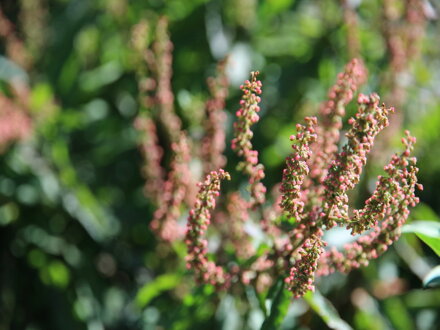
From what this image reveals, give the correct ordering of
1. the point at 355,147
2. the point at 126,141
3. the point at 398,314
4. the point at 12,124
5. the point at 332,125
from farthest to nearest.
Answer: the point at 126,141 → the point at 12,124 → the point at 398,314 → the point at 332,125 → the point at 355,147

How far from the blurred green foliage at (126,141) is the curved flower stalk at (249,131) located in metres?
0.67

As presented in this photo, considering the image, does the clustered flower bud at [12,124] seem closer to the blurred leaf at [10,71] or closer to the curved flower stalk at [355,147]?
the blurred leaf at [10,71]

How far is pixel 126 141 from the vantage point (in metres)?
2.16

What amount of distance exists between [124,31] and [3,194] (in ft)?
2.70

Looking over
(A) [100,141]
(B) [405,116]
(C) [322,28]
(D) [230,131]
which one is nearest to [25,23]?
(A) [100,141]

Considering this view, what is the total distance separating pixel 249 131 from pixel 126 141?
3.96ft

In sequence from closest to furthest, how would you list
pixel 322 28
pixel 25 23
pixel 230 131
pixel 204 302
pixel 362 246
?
pixel 362 246, pixel 204 302, pixel 230 131, pixel 322 28, pixel 25 23

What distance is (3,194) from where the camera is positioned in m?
2.03

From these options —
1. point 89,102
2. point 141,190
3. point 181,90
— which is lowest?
point 141,190

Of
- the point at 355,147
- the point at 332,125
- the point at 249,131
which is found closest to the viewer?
the point at 355,147

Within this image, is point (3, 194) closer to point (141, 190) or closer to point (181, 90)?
point (141, 190)

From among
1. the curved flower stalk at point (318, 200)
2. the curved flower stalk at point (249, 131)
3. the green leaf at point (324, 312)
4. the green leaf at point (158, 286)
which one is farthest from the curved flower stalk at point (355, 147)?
the green leaf at point (158, 286)

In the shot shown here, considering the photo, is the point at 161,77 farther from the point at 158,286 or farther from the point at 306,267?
the point at 306,267

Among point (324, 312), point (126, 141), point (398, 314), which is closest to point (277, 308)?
point (324, 312)
